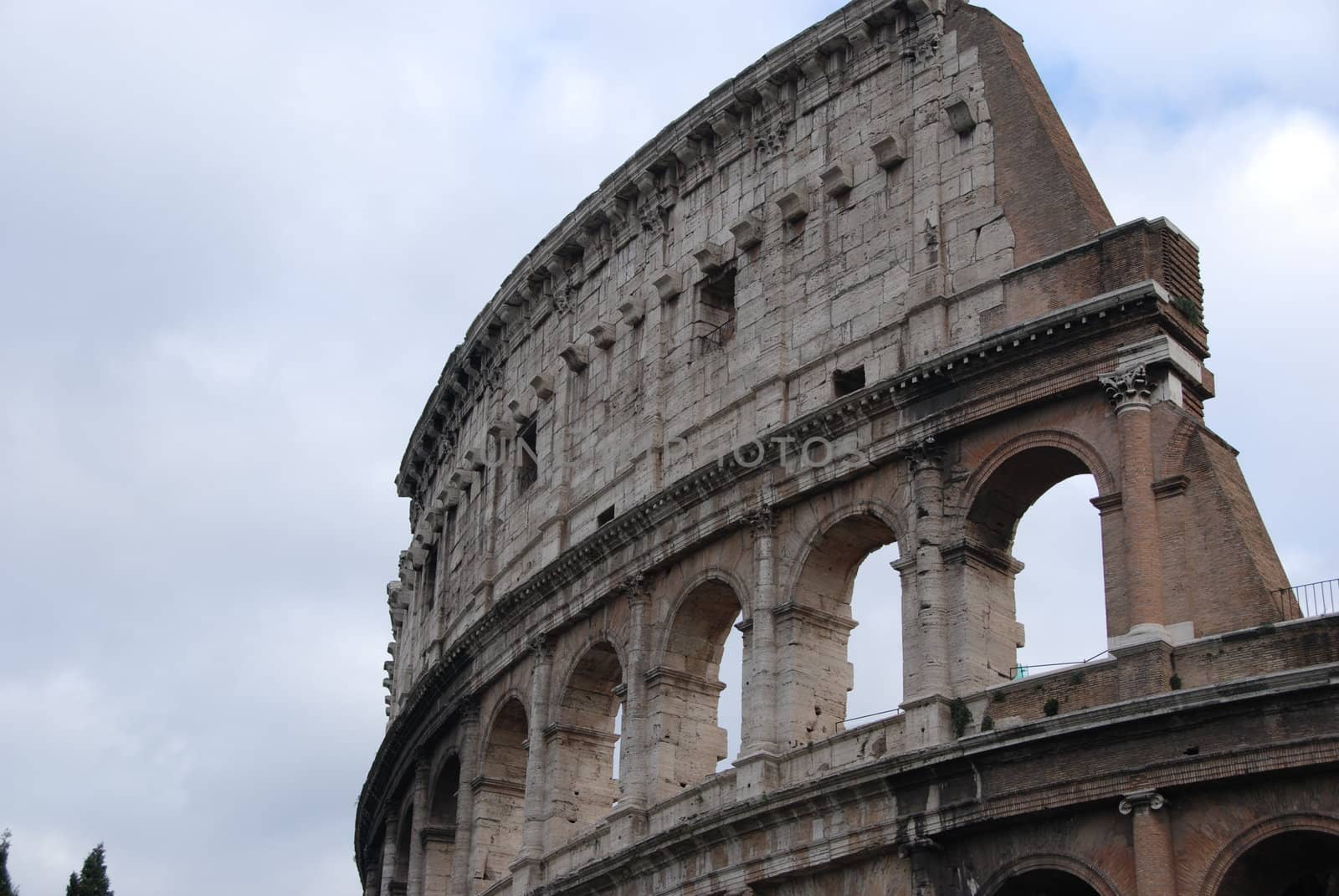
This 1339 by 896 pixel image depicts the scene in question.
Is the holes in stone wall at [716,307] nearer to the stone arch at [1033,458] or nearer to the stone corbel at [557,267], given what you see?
the stone corbel at [557,267]

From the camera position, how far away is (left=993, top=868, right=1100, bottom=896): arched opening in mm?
20688

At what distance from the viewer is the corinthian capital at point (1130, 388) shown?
21734 mm

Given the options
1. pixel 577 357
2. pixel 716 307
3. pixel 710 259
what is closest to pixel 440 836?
pixel 577 357

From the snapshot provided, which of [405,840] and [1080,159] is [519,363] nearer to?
[405,840]

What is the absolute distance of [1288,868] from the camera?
1952cm

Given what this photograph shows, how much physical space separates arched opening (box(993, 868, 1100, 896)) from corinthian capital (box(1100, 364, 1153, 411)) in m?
4.93

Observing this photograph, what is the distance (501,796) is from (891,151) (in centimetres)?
1160

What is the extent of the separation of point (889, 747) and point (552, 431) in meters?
10.7

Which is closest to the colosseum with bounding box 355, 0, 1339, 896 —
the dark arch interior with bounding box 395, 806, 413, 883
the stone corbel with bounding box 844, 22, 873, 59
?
the stone corbel with bounding box 844, 22, 873, 59

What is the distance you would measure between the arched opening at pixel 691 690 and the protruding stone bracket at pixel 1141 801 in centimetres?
734

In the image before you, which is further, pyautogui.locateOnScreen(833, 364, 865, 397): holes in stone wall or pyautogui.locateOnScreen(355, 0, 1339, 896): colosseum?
pyautogui.locateOnScreen(833, 364, 865, 397): holes in stone wall

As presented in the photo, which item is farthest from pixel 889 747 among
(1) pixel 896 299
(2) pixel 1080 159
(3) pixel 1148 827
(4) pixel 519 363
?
(4) pixel 519 363

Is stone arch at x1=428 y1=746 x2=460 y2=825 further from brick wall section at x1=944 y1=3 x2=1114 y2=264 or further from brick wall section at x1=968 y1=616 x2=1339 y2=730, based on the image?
brick wall section at x1=944 y1=3 x2=1114 y2=264

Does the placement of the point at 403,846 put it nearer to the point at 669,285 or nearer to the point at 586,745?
→ the point at 586,745
